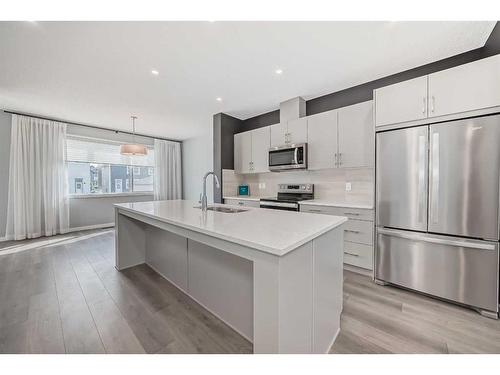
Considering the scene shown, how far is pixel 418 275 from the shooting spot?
80.0 inches

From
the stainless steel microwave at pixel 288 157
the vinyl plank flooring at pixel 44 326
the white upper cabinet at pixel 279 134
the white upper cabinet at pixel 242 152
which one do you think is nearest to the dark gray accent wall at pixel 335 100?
the white upper cabinet at pixel 242 152

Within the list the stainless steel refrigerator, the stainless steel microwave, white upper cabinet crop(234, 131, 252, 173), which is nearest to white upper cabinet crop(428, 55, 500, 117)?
the stainless steel refrigerator

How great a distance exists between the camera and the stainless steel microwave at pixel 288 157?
3.18 meters

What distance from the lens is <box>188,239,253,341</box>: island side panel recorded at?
→ 4.87 ft

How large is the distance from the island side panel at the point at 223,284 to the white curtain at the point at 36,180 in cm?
415

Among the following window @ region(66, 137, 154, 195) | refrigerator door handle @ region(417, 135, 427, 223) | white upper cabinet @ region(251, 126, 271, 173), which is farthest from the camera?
window @ region(66, 137, 154, 195)

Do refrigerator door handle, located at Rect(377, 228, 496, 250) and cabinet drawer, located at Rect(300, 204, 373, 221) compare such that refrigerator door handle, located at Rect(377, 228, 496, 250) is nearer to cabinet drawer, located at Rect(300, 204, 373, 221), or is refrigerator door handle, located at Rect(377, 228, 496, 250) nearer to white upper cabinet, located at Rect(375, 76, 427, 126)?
cabinet drawer, located at Rect(300, 204, 373, 221)

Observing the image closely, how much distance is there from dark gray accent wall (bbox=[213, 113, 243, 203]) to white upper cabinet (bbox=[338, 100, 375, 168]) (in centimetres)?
214

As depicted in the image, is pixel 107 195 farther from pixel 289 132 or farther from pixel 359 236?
pixel 359 236

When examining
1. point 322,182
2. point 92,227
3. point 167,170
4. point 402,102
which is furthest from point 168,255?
point 167,170

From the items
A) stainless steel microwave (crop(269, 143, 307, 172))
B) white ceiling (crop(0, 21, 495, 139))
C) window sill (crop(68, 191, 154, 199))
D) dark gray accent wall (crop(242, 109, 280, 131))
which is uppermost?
white ceiling (crop(0, 21, 495, 139))

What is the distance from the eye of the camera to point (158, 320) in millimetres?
1662

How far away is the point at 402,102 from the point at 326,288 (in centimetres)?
203

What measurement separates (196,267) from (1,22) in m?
2.61
